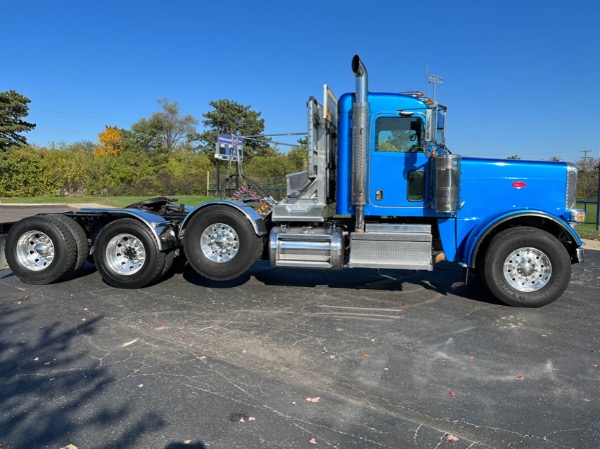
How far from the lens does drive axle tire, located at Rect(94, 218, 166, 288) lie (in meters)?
6.94

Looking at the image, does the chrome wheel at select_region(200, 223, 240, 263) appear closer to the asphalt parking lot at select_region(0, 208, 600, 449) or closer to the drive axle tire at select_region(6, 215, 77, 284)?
the asphalt parking lot at select_region(0, 208, 600, 449)

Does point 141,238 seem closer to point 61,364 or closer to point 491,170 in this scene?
point 61,364

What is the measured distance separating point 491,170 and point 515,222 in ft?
2.68

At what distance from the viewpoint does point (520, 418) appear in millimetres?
3369

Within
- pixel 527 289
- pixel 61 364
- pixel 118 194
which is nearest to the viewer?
pixel 61 364

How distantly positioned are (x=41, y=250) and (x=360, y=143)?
5305 mm

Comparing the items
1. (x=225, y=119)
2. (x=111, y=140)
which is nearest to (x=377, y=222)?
(x=225, y=119)

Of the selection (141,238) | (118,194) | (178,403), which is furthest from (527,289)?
(118,194)

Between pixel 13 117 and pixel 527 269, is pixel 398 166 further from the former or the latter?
pixel 13 117

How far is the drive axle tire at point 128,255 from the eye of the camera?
22.8 feet

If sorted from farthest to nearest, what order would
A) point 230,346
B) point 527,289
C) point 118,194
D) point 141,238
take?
point 118,194 → point 141,238 → point 527,289 → point 230,346

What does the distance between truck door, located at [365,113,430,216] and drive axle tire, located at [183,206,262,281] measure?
1886 millimetres

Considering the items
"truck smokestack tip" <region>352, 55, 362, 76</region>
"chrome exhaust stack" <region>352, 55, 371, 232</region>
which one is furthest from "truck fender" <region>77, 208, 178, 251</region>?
"truck smokestack tip" <region>352, 55, 362, 76</region>

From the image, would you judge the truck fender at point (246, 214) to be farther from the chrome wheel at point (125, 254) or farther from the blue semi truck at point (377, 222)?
the chrome wheel at point (125, 254)
